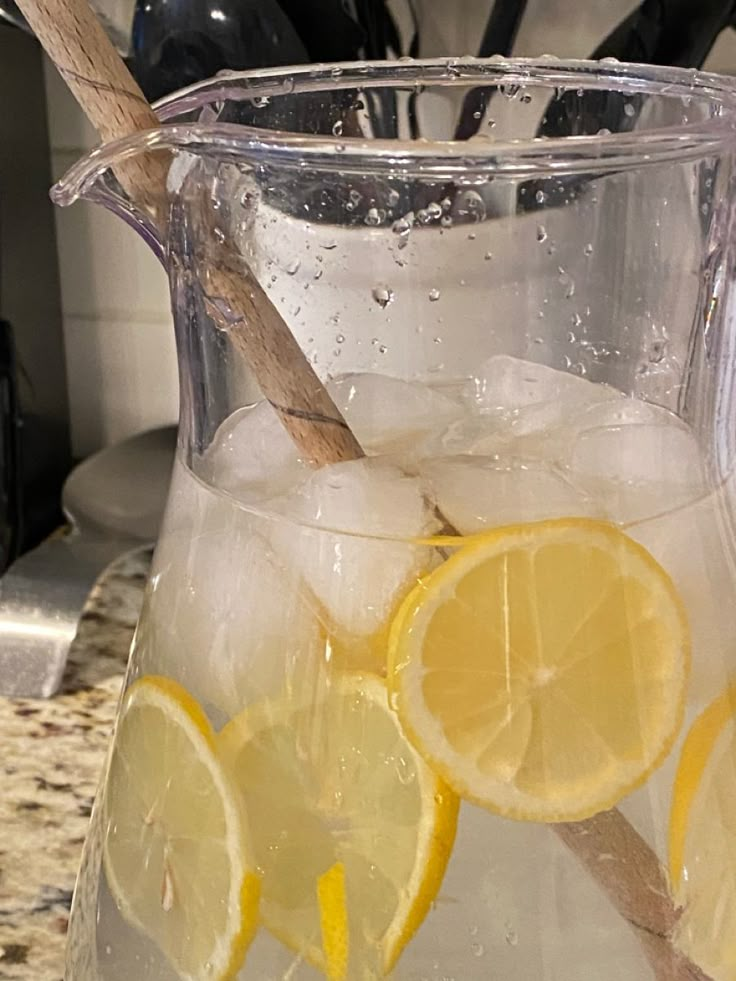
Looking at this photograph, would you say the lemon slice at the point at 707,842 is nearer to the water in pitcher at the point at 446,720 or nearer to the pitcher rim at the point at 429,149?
the water in pitcher at the point at 446,720

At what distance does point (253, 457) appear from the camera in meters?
0.32

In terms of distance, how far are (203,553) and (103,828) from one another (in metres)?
0.09

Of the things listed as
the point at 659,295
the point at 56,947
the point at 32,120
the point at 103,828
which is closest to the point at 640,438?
the point at 659,295

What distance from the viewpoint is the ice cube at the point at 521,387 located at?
0.32 m

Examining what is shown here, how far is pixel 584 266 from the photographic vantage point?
1.00ft

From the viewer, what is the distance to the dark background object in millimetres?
777

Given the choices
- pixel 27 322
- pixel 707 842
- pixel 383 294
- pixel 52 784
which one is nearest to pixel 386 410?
pixel 383 294

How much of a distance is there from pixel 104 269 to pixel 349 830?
703 millimetres

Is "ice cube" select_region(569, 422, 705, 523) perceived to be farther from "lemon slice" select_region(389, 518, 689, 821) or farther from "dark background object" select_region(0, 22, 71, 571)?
"dark background object" select_region(0, 22, 71, 571)

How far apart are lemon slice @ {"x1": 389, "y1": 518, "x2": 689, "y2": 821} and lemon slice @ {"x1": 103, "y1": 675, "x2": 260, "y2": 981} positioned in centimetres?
6

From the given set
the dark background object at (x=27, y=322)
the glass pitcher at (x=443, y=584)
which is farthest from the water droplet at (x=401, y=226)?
the dark background object at (x=27, y=322)

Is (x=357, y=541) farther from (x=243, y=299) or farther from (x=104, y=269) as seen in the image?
(x=104, y=269)

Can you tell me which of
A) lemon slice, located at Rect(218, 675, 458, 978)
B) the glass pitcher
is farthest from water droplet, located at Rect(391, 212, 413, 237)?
lemon slice, located at Rect(218, 675, 458, 978)

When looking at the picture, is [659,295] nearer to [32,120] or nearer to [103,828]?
[103,828]
